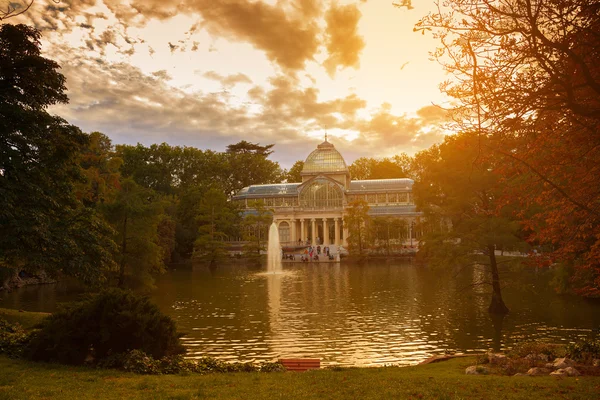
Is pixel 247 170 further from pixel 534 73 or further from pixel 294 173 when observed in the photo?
pixel 534 73

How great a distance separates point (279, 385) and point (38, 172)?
9968mm

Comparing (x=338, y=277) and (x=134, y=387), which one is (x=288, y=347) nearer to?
(x=134, y=387)

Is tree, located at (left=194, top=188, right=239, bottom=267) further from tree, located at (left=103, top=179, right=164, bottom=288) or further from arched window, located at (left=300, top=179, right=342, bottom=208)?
tree, located at (left=103, top=179, right=164, bottom=288)

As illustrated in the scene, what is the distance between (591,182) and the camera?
9.46 m

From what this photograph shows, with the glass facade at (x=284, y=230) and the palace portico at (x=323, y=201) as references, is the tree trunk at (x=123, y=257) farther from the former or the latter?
the glass facade at (x=284, y=230)

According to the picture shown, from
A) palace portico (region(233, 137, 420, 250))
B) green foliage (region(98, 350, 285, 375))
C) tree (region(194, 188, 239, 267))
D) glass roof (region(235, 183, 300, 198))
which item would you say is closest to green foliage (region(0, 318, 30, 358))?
green foliage (region(98, 350, 285, 375))

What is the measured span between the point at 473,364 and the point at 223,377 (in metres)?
6.32

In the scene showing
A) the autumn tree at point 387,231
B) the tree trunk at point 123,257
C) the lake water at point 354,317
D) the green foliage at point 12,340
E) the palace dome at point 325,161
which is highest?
the palace dome at point 325,161

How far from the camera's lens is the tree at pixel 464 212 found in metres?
21.0

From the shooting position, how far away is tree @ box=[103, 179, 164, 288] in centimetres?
2962

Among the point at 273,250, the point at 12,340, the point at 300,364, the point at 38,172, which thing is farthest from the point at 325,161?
the point at 12,340

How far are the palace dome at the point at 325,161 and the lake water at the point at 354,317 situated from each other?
5005cm

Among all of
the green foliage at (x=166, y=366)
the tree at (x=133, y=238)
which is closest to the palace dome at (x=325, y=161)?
the tree at (x=133, y=238)

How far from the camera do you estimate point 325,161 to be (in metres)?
85.1
